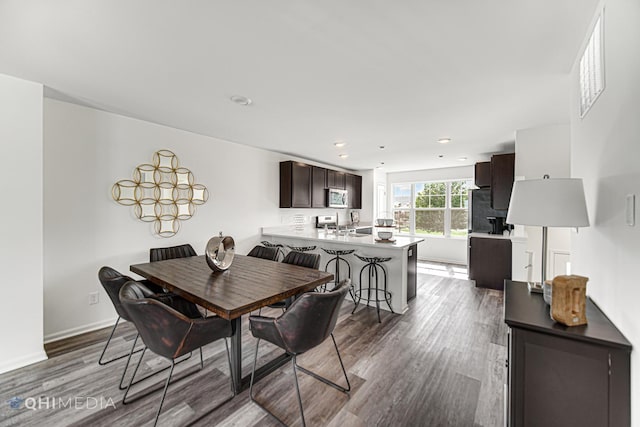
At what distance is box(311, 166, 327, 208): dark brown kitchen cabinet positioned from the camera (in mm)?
5539

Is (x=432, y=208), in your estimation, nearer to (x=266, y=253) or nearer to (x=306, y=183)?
(x=306, y=183)

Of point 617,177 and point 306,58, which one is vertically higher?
point 306,58

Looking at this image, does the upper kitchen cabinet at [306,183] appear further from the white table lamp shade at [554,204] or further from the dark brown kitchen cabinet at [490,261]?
the white table lamp shade at [554,204]

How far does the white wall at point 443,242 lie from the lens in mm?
6500

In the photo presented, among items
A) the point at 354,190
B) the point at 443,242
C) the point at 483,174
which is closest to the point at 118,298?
the point at 483,174

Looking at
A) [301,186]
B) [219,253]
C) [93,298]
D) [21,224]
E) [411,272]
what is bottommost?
[93,298]

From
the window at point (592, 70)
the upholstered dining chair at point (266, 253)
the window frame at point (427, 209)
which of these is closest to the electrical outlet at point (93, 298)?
the upholstered dining chair at point (266, 253)

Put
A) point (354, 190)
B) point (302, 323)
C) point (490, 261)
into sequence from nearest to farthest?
point (302, 323) < point (490, 261) < point (354, 190)

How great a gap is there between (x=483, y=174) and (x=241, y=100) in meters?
4.36

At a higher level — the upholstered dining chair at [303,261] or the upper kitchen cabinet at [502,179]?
the upper kitchen cabinet at [502,179]

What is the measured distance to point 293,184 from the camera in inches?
Answer: 199

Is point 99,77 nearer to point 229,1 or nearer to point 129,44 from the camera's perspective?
point 129,44

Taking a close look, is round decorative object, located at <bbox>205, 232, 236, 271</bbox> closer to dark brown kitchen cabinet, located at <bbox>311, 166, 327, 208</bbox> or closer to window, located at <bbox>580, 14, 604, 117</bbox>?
window, located at <bbox>580, 14, 604, 117</bbox>

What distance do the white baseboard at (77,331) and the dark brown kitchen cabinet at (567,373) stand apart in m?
3.81
